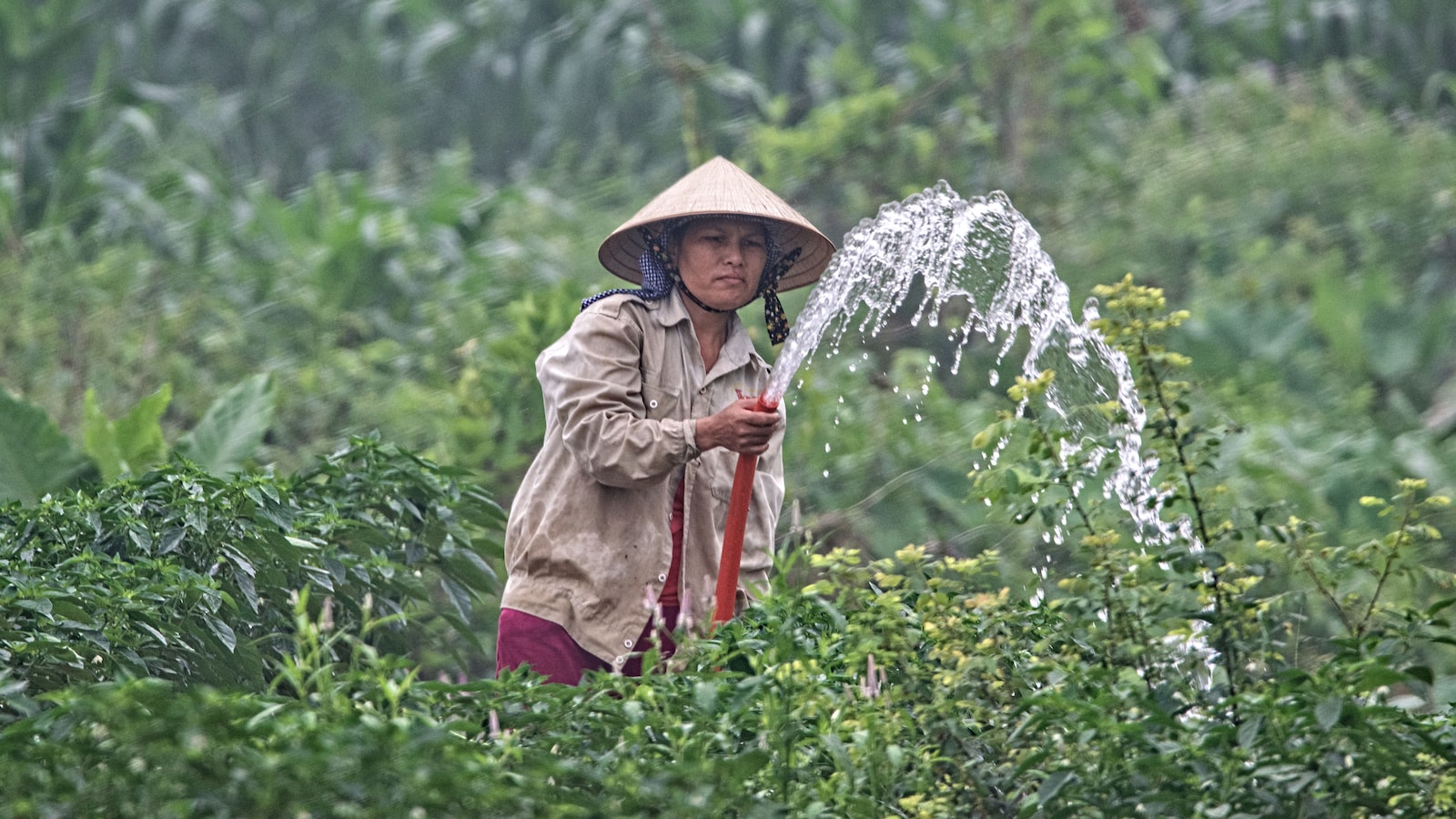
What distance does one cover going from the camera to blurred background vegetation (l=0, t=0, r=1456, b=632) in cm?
662

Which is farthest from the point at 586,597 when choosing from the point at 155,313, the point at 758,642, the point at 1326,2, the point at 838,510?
the point at 1326,2

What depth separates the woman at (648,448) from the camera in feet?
11.7

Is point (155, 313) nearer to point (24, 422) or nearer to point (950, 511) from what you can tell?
point (24, 422)

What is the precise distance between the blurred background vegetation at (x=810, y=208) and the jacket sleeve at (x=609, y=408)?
92.6 inches

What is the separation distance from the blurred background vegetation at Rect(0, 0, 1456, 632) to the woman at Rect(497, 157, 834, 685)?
216 centimetres

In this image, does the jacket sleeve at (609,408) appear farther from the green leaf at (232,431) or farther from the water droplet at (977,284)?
the green leaf at (232,431)

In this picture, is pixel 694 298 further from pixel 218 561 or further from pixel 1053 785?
pixel 1053 785

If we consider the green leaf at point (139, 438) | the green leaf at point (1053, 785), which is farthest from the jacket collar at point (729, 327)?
the green leaf at point (139, 438)

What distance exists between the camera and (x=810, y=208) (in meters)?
9.18

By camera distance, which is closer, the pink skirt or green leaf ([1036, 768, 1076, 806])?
green leaf ([1036, 768, 1076, 806])

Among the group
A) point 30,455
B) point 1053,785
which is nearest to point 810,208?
point 30,455

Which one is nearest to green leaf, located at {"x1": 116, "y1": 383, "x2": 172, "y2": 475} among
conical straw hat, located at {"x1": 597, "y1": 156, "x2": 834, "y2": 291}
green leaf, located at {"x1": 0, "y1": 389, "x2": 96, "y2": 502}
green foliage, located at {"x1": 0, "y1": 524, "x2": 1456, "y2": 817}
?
green leaf, located at {"x1": 0, "y1": 389, "x2": 96, "y2": 502}

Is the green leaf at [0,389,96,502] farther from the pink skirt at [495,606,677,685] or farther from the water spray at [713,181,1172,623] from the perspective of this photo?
the water spray at [713,181,1172,623]

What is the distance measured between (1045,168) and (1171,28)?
274cm
